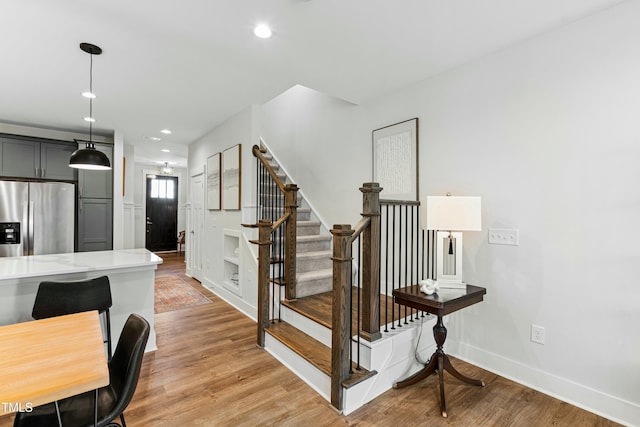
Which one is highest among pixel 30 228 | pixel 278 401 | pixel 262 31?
pixel 262 31

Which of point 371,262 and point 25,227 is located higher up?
point 25,227

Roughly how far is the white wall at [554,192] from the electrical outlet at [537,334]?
36mm

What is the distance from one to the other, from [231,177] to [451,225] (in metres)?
3.10

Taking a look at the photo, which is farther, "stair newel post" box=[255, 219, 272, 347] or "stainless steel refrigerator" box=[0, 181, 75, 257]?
"stainless steel refrigerator" box=[0, 181, 75, 257]

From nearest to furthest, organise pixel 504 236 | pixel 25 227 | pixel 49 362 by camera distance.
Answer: pixel 49 362 < pixel 504 236 < pixel 25 227

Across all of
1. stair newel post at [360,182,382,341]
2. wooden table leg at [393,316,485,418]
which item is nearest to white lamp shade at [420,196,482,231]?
stair newel post at [360,182,382,341]

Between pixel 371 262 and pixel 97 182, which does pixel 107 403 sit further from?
pixel 97 182

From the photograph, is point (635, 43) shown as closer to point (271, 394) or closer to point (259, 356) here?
point (271, 394)

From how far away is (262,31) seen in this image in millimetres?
2256

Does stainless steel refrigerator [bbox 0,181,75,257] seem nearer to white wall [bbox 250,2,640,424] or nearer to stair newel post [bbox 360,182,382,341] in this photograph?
stair newel post [bbox 360,182,382,341]

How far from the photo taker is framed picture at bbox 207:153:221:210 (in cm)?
483

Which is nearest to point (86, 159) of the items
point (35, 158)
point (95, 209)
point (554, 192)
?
point (95, 209)

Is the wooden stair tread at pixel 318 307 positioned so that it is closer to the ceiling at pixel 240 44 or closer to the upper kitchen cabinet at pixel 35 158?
the ceiling at pixel 240 44

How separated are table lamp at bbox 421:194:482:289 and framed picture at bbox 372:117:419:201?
0.73 meters
